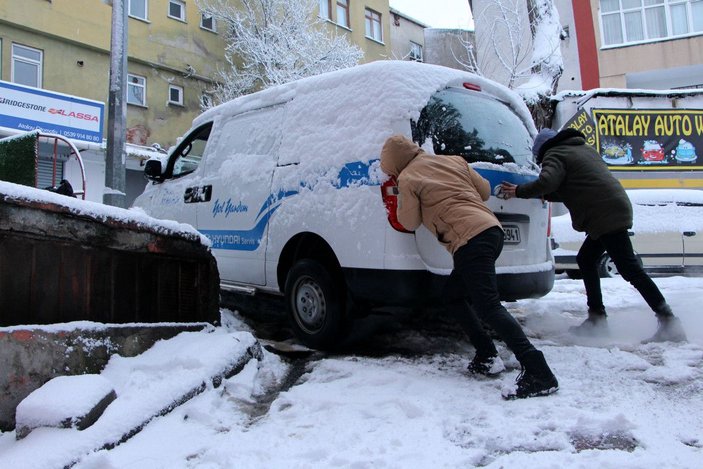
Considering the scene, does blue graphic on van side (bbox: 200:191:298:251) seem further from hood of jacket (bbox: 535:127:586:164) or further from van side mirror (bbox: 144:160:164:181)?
hood of jacket (bbox: 535:127:586:164)

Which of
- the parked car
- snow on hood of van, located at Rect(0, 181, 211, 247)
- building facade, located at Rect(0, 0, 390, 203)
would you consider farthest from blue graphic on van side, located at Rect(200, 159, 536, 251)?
building facade, located at Rect(0, 0, 390, 203)

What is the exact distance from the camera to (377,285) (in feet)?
11.4

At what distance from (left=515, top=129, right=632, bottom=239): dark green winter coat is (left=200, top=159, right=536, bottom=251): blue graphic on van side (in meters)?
0.30

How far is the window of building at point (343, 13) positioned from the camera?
2462 centimetres

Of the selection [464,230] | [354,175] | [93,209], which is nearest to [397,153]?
[354,175]

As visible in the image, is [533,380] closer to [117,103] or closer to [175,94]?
[117,103]

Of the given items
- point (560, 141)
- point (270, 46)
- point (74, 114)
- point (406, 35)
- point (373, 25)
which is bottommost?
point (560, 141)

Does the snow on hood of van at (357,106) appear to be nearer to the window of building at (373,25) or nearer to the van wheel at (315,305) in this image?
the van wheel at (315,305)

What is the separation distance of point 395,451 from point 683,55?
2113cm

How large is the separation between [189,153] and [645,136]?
32.7ft

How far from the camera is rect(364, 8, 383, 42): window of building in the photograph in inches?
1026

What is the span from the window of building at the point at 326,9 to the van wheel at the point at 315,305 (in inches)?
855

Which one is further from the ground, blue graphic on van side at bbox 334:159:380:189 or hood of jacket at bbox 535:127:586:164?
hood of jacket at bbox 535:127:586:164

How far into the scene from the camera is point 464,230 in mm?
3133
